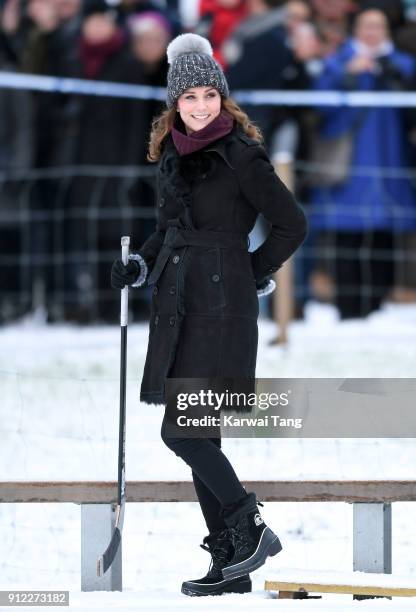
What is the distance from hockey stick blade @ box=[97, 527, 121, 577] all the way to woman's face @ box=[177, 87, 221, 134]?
111 cm

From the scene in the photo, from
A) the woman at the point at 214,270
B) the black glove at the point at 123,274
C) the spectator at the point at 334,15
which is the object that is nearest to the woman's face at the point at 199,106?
the woman at the point at 214,270

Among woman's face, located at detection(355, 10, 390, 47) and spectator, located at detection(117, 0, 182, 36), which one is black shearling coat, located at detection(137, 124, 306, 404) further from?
spectator, located at detection(117, 0, 182, 36)

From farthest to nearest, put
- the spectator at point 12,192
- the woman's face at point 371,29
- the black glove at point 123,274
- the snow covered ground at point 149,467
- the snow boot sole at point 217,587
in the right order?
the spectator at point 12,192 → the woman's face at point 371,29 → the snow covered ground at point 149,467 → the black glove at point 123,274 → the snow boot sole at point 217,587

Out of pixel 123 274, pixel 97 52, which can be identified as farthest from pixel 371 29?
pixel 123 274

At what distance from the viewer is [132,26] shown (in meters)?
9.77

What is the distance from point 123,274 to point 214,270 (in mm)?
275

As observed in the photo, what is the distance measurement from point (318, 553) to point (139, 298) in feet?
16.2

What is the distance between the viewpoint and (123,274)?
4102mm

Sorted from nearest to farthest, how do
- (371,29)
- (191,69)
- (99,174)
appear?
(191,69)
(371,29)
(99,174)

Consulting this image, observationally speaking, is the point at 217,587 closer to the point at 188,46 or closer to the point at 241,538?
the point at 241,538

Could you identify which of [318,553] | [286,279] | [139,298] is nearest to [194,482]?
[318,553]

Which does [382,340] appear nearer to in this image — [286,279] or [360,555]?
[286,279]

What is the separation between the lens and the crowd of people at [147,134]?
9523 millimetres

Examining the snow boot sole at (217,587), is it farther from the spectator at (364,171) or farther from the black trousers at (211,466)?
the spectator at (364,171)
